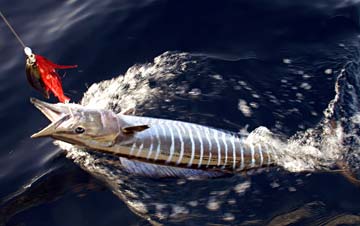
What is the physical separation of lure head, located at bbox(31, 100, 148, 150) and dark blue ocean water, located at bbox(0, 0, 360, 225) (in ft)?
3.11

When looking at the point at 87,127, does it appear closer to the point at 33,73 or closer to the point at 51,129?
the point at 51,129

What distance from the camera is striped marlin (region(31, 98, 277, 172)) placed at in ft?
13.6

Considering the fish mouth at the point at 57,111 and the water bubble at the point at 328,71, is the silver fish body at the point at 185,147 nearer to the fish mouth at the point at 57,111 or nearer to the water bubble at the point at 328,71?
the fish mouth at the point at 57,111

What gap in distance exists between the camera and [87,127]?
4.20m

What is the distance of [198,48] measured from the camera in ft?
21.5

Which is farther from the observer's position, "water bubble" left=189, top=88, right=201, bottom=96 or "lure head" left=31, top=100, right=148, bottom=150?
"water bubble" left=189, top=88, right=201, bottom=96

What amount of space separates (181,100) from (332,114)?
1.73 m

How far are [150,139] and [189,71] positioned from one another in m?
1.90

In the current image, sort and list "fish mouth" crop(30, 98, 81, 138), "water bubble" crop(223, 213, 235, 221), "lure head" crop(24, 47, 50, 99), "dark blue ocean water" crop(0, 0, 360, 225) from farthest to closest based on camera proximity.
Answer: "dark blue ocean water" crop(0, 0, 360, 225) → "water bubble" crop(223, 213, 235, 221) → "lure head" crop(24, 47, 50, 99) → "fish mouth" crop(30, 98, 81, 138)

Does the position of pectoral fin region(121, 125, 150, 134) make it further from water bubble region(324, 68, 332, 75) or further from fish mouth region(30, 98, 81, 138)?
water bubble region(324, 68, 332, 75)

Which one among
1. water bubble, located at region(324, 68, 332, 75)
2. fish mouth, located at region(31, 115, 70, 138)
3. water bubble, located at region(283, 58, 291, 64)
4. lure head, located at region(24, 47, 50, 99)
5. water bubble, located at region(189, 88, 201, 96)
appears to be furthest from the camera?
water bubble, located at region(283, 58, 291, 64)

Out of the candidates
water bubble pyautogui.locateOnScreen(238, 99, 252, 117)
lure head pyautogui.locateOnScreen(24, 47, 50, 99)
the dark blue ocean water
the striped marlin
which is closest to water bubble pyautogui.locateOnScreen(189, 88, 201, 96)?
the dark blue ocean water

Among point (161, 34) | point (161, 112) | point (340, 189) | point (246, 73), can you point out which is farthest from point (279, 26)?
point (340, 189)

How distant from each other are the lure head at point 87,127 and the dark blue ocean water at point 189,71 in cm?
95
